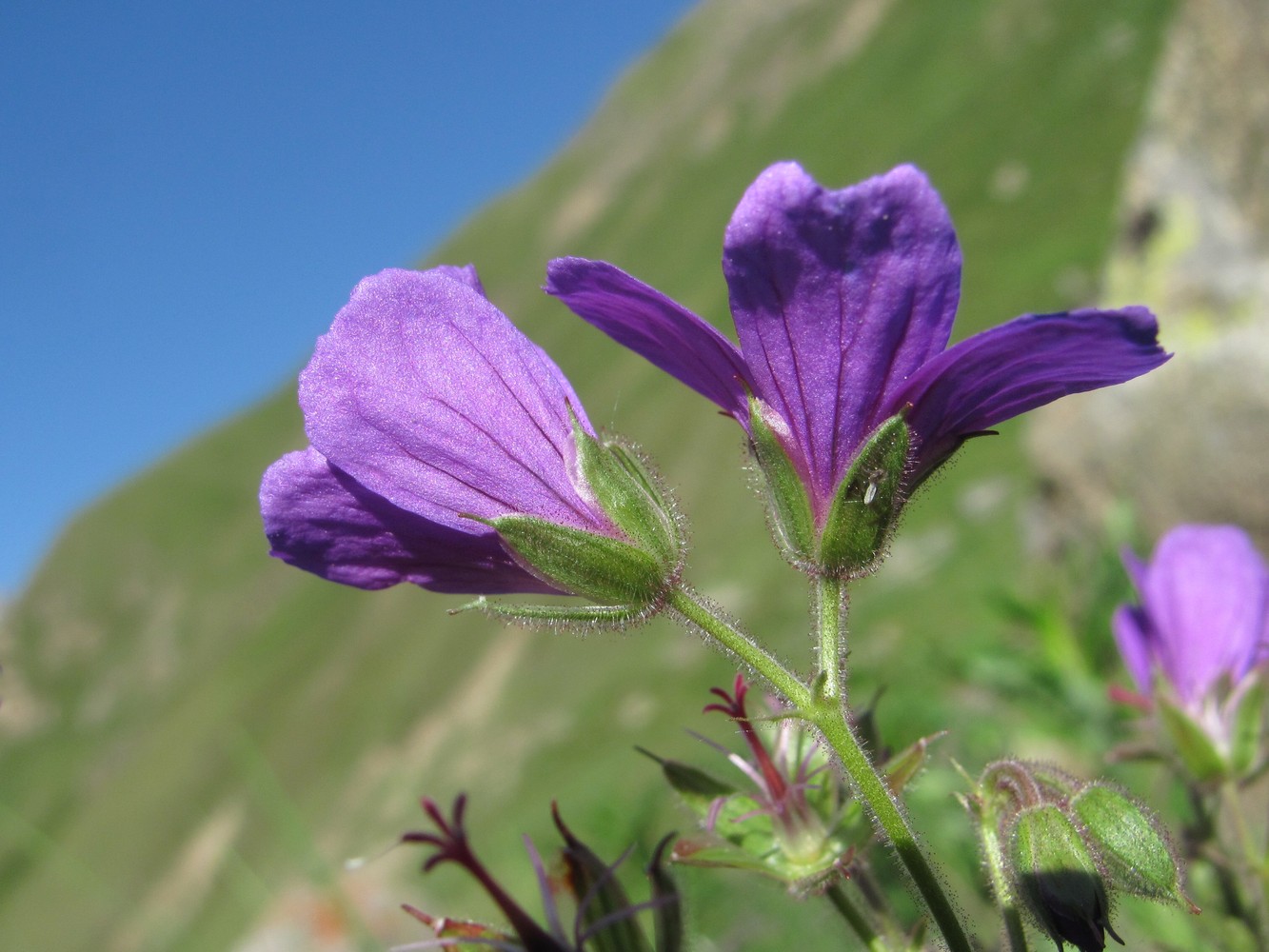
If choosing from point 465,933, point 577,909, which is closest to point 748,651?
point 577,909

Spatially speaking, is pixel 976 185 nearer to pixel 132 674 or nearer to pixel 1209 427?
pixel 1209 427

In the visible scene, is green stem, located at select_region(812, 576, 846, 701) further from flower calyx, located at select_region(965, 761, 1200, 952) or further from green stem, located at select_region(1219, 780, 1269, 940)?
green stem, located at select_region(1219, 780, 1269, 940)

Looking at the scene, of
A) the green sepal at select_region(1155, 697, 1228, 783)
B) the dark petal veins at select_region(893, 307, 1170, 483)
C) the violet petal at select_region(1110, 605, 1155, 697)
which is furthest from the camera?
the violet petal at select_region(1110, 605, 1155, 697)

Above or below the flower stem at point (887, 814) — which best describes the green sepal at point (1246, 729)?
below

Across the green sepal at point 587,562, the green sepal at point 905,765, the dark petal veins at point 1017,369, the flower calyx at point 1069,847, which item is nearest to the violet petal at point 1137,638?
the flower calyx at point 1069,847

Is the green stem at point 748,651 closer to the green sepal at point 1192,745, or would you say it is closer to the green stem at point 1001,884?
the green stem at point 1001,884

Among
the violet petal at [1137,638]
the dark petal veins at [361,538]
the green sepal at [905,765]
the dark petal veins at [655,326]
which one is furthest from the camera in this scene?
the violet petal at [1137,638]

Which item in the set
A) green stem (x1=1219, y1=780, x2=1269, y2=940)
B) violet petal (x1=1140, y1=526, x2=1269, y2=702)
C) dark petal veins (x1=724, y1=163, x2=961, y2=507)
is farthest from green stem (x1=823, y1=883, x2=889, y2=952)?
violet petal (x1=1140, y1=526, x2=1269, y2=702)

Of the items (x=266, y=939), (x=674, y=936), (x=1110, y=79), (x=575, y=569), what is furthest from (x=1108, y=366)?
(x=1110, y=79)
